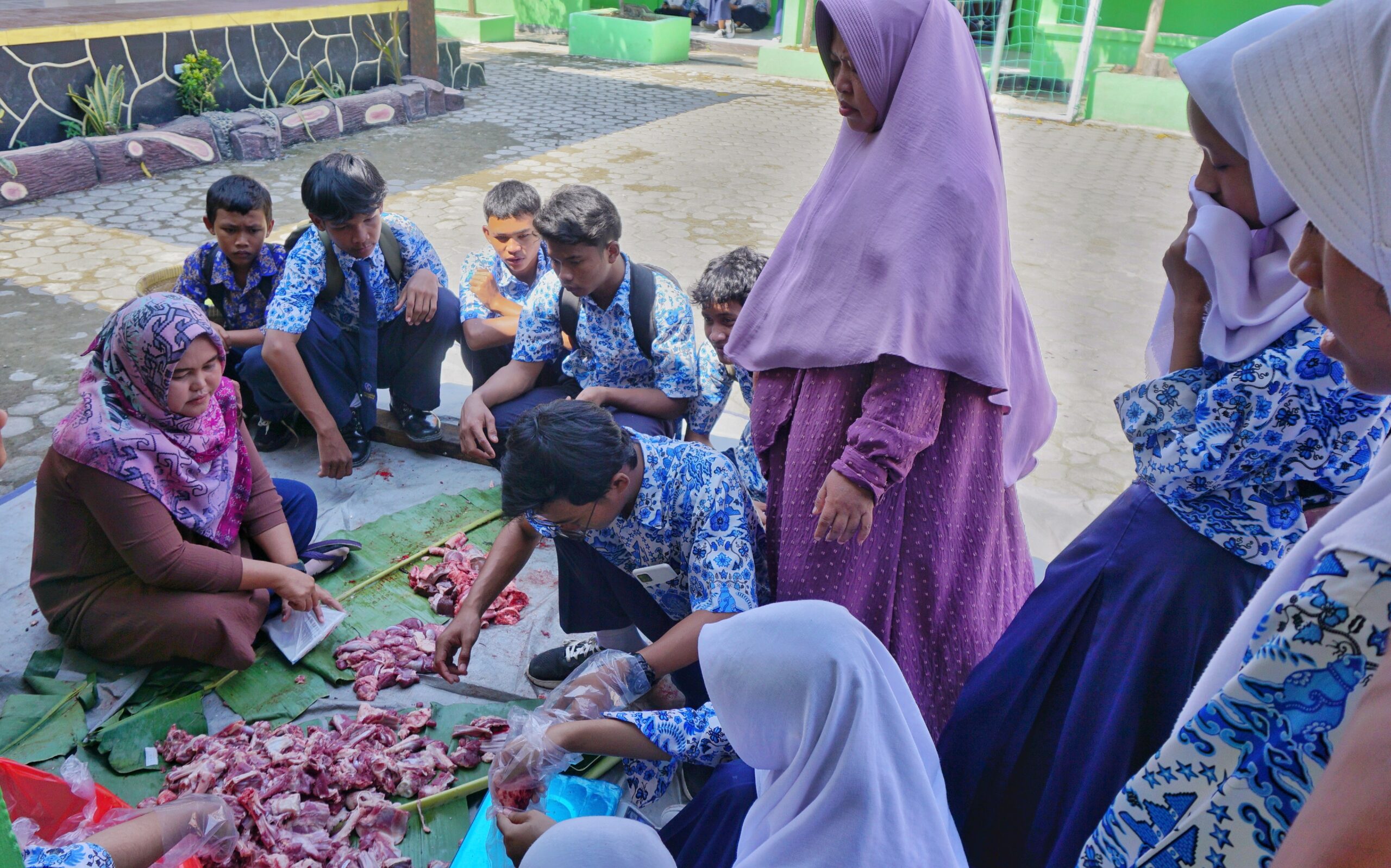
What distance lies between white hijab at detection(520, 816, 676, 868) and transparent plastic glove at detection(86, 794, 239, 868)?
792mm

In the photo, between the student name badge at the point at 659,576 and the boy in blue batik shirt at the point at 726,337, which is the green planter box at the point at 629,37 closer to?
the boy in blue batik shirt at the point at 726,337

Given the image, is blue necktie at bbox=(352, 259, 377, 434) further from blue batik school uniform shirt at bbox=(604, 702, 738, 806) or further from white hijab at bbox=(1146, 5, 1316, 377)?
white hijab at bbox=(1146, 5, 1316, 377)

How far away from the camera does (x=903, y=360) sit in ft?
6.47

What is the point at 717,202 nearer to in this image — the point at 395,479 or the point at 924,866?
the point at 395,479

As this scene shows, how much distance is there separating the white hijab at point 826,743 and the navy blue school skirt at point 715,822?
0.59 ft

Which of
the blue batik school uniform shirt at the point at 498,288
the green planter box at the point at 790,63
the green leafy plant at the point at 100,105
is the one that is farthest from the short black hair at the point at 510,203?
the green planter box at the point at 790,63

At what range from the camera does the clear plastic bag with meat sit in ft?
5.91

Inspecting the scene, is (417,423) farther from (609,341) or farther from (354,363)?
(609,341)

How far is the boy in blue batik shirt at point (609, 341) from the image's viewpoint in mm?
3250

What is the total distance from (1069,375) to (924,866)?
14.4ft

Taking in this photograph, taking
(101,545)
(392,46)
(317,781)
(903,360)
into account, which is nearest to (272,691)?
(317,781)

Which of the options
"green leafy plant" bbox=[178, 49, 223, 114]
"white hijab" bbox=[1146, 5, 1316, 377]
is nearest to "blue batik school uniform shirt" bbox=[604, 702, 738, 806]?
"white hijab" bbox=[1146, 5, 1316, 377]

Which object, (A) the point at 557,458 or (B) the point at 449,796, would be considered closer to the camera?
(A) the point at 557,458

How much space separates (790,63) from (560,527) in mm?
14489
